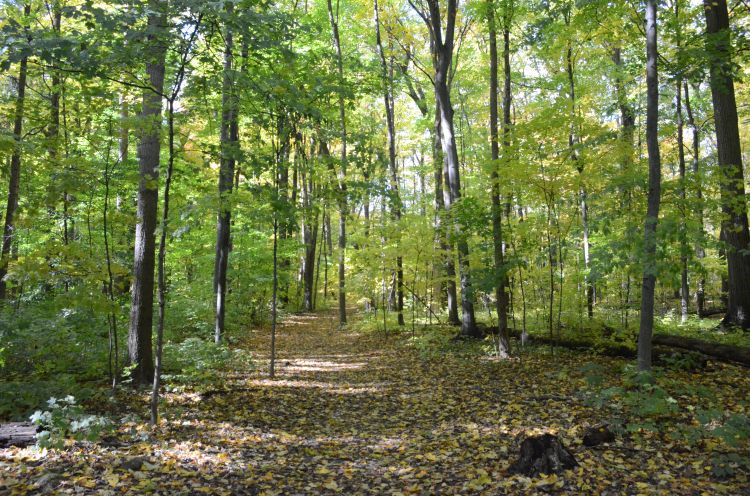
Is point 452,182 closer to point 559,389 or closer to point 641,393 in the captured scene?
point 559,389

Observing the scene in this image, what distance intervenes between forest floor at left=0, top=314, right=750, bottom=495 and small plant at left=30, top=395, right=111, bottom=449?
15 cm

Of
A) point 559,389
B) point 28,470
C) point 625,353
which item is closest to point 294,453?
point 28,470

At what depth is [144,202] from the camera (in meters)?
6.34

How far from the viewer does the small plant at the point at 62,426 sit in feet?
12.6

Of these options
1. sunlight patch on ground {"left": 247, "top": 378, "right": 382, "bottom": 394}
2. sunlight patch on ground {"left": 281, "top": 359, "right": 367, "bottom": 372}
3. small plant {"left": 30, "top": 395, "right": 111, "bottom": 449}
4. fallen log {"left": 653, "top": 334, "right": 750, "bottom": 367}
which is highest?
fallen log {"left": 653, "top": 334, "right": 750, "bottom": 367}

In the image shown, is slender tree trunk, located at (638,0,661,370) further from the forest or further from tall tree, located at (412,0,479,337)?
tall tree, located at (412,0,479,337)

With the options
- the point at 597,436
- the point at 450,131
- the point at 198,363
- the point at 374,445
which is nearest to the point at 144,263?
the point at 198,363

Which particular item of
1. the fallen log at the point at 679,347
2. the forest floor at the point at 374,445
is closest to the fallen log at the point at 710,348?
the fallen log at the point at 679,347

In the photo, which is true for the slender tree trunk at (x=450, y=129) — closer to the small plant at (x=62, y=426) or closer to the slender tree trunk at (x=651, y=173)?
the slender tree trunk at (x=651, y=173)

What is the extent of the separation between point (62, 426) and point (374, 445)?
3091mm

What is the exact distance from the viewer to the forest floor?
3627mm

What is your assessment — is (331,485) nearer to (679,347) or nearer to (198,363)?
(198,363)

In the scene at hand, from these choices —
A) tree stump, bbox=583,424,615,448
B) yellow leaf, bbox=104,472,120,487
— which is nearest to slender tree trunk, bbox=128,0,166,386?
yellow leaf, bbox=104,472,120,487

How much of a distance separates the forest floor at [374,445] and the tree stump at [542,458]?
0.30ft
